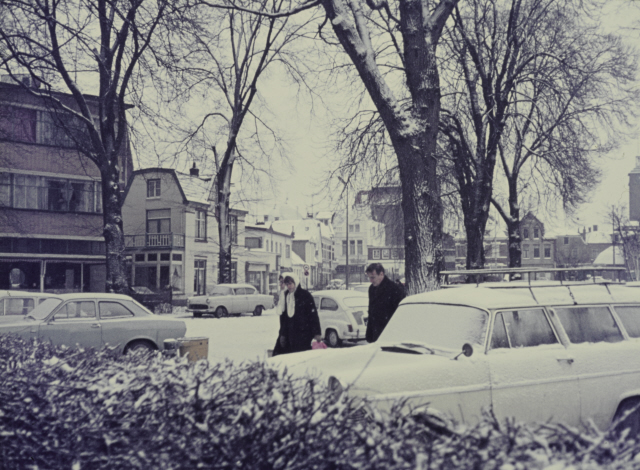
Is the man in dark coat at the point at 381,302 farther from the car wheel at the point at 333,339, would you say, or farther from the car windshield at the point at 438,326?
the car wheel at the point at 333,339

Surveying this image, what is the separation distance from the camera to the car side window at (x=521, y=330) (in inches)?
227

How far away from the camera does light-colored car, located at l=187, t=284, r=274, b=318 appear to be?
3169 centimetres

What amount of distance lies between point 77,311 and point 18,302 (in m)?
2.00

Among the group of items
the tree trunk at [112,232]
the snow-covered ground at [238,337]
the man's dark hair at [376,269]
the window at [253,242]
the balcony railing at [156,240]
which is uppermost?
the window at [253,242]

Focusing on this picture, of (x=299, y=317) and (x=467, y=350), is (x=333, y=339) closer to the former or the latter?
(x=299, y=317)

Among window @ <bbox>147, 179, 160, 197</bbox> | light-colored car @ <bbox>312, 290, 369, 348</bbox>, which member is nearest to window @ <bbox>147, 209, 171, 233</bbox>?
window @ <bbox>147, 179, 160, 197</bbox>

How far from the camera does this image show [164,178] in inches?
1796

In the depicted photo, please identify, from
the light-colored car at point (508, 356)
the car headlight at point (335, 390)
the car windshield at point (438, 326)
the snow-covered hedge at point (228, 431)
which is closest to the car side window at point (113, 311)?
the light-colored car at point (508, 356)

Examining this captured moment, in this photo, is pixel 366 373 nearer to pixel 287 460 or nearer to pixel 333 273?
pixel 287 460

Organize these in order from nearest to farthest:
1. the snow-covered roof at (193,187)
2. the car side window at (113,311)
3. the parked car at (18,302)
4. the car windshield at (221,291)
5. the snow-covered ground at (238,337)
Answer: the car side window at (113,311) < the parked car at (18,302) < the snow-covered ground at (238,337) < the car windshield at (221,291) < the snow-covered roof at (193,187)

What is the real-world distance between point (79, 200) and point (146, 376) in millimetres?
34016

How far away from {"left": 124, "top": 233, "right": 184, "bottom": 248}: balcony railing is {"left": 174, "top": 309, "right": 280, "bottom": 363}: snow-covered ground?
17.5 m

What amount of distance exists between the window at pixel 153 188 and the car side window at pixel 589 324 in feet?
139

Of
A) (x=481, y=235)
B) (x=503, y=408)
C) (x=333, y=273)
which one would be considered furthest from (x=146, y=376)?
(x=333, y=273)
